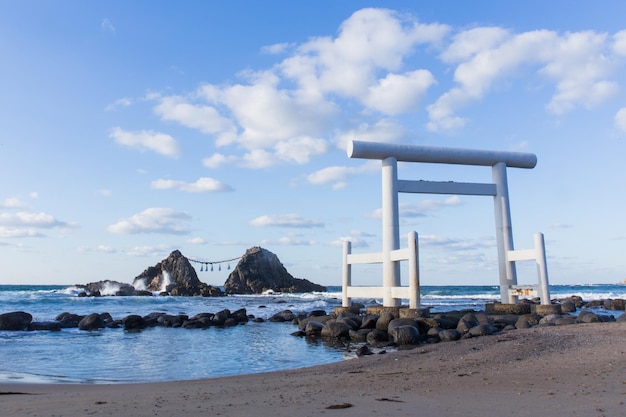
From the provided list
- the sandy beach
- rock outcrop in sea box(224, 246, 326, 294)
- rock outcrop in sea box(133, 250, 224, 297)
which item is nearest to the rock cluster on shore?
the sandy beach

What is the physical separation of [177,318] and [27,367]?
1040 centimetres

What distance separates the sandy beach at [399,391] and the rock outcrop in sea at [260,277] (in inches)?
2437

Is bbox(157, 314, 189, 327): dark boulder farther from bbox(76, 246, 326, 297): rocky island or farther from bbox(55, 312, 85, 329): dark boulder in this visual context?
bbox(76, 246, 326, 297): rocky island

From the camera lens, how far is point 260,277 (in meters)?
70.2

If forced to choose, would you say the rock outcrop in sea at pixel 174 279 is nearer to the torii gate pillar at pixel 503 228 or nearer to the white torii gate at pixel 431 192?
the white torii gate at pixel 431 192

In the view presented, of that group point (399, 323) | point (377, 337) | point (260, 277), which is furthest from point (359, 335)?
point (260, 277)

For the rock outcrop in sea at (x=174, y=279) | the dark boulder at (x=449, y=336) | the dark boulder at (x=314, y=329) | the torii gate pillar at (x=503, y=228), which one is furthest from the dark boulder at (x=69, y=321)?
the rock outcrop in sea at (x=174, y=279)

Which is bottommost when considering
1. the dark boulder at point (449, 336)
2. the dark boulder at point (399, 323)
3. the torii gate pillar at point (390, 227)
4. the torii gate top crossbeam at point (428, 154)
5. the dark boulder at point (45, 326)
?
the dark boulder at point (45, 326)

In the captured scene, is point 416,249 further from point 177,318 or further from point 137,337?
point 177,318

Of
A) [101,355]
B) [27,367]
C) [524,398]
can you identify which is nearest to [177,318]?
[101,355]

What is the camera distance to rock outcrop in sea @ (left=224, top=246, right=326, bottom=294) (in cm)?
6938

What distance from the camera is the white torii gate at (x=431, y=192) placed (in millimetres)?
15211

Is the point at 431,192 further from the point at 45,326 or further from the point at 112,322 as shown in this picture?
the point at 45,326

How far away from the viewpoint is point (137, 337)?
16.0 meters
